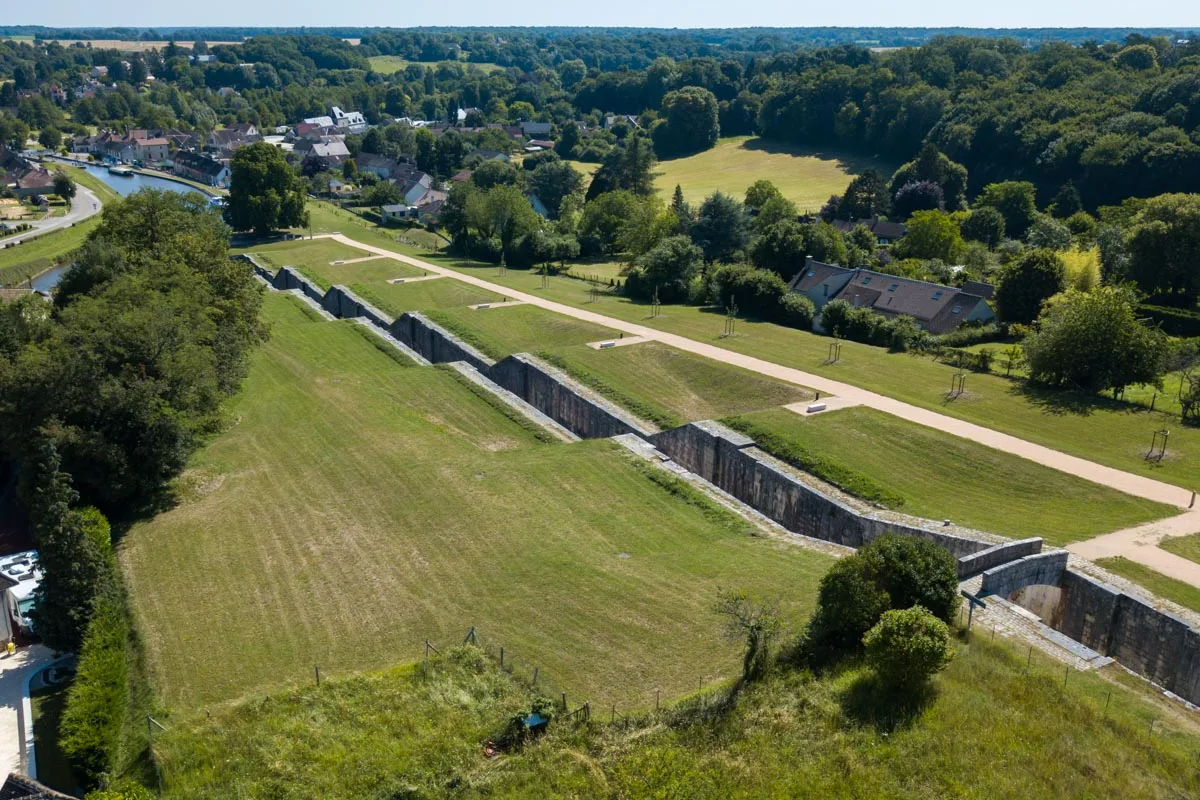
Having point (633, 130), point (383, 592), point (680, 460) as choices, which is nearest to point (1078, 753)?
point (383, 592)

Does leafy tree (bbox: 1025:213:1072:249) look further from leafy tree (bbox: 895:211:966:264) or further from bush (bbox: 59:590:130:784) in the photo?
bush (bbox: 59:590:130:784)

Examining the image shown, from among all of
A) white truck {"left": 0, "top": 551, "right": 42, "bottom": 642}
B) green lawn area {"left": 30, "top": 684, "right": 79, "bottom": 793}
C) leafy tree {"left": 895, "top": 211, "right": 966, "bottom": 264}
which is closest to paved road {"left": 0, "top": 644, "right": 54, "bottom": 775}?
green lawn area {"left": 30, "top": 684, "right": 79, "bottom": 793}

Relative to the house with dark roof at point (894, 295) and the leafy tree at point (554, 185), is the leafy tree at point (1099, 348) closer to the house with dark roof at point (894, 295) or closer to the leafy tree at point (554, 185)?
the house with dark roof at point (894, 295)

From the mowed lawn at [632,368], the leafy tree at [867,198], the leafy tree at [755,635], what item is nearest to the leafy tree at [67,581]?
the leafy tree at [755,635]

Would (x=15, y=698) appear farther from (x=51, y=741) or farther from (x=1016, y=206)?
(x=1016, y=206)

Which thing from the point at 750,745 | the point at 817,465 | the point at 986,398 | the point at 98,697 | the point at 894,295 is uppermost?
the point at 750,745

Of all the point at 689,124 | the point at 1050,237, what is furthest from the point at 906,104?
the point at 1050,237
